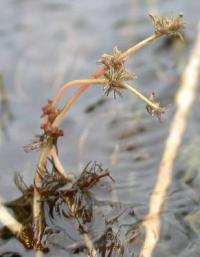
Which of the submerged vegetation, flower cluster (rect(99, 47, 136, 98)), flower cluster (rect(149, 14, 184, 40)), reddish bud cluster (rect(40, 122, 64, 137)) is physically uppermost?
flower cluster (rect(149, 14, 184, 40))

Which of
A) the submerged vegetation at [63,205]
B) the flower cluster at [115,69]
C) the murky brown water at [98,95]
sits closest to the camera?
the flower cluster at [115,69]

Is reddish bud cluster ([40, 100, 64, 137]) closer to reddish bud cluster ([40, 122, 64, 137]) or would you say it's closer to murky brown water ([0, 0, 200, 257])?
reddish bud cluster ([40, 122, 64, 137])

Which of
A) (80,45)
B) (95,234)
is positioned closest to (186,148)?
(95,234)

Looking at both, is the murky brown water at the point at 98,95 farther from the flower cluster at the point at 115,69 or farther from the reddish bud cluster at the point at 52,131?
the flower cluster at the point at 115,69

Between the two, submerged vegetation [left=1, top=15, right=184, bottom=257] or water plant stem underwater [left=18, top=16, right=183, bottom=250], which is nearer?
water plant stem underwater [left=18, top=16, right=183, bottom=250]

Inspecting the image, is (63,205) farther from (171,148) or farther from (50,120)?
(171,148)

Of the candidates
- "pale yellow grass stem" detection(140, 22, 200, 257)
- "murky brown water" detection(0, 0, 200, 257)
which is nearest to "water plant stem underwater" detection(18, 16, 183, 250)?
"murky brown water" detection(0, 0, 200, 257)

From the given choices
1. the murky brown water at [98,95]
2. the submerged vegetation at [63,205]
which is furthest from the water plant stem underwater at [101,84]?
the murky brown water at [98,95]

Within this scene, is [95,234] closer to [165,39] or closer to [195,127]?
[195,127]
